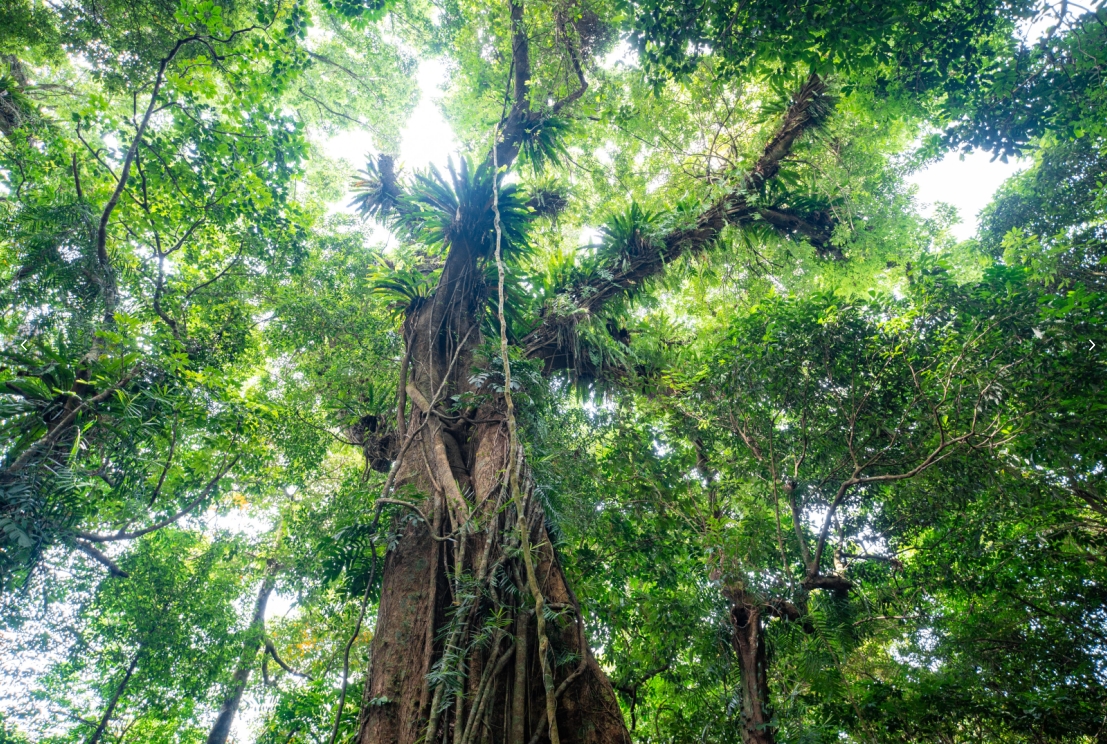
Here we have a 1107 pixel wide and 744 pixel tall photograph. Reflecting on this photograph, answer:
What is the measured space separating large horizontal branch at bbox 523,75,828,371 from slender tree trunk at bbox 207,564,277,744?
16.0 feet

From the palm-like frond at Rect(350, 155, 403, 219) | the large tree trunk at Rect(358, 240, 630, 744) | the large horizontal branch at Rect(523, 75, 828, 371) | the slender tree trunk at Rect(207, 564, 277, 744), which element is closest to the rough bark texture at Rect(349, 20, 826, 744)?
the large tree trunk at Rect(358, 240, 630, 744)

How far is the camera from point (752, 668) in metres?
3.67

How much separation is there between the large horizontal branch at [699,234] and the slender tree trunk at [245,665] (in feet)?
16.0

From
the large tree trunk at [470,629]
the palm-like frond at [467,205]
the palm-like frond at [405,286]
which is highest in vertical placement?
the palm-like frond at [467,205]

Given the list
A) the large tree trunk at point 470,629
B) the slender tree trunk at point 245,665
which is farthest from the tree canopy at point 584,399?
the slender tree trunk at point 245,665

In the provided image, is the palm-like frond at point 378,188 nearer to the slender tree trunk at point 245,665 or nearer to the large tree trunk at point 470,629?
the large tree trunk at point 470,629

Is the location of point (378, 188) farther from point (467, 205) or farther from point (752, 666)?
point (752, 666)

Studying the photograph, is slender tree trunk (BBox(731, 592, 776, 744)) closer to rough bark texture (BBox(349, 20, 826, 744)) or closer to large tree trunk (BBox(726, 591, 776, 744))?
large tree trunk (BBox(726, 591, 776, 744))

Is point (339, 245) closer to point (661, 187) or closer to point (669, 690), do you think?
point (661, 187)

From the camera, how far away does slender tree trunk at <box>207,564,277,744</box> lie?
5.90 meters

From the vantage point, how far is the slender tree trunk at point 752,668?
3350 mm

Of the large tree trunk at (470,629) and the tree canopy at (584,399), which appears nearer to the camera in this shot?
the large tree trunk at (470,629)

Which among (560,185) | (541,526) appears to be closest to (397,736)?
(541,526)

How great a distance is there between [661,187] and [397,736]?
708 centimetres
